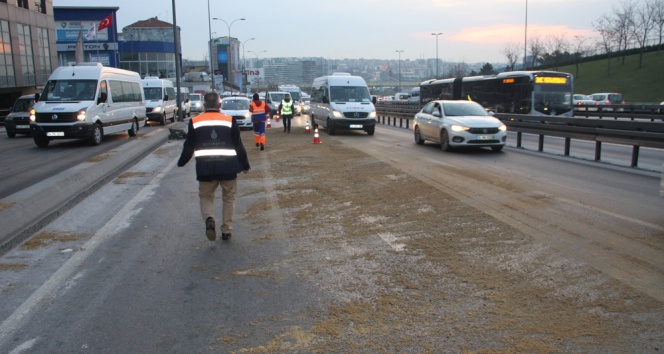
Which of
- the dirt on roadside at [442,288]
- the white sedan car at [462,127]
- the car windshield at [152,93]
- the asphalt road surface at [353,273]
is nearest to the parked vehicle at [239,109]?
the car windshield at [152,93]

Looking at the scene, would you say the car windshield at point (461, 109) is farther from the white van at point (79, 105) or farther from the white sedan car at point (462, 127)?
the white van at point (79, 105)

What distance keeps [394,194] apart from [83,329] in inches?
240

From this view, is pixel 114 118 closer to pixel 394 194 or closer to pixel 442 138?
pixel 442 138

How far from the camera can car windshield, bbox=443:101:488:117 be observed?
16.8 meters

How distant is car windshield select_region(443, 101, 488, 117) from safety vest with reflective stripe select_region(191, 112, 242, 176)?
445 inches

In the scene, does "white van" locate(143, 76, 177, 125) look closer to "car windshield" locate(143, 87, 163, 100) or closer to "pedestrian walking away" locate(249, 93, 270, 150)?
"car windshield" locate(143, 87, 163, 100)

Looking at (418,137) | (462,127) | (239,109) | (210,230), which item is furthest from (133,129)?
(210,230)

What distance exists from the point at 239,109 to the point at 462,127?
48.7ft

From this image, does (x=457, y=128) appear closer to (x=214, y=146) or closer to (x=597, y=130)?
(x=597, y=130)

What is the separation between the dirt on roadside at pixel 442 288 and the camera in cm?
379

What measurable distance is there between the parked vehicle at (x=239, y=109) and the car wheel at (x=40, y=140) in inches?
363

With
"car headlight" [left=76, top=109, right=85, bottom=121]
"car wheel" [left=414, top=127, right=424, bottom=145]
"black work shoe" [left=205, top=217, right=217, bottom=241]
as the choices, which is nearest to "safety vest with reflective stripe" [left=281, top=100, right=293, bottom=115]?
"car wheel" [left=414, top=127, right=424, bottom=145]

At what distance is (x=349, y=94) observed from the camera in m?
23.9

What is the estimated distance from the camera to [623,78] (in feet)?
197
